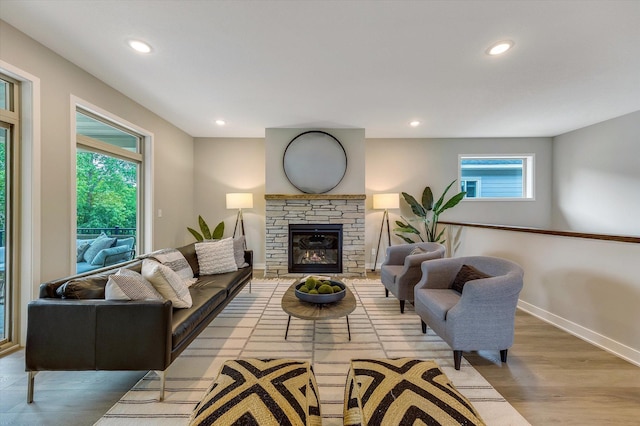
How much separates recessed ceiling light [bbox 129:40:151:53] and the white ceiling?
2.9 inches

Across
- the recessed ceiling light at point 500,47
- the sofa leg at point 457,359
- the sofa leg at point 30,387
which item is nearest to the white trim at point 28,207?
the sofa leg at point 30,387

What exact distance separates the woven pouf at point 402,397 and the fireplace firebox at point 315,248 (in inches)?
126

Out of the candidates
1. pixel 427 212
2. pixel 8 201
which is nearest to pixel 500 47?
pixel 427 212

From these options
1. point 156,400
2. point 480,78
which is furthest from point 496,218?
point 156,400

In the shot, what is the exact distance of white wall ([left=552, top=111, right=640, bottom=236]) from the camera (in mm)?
3855

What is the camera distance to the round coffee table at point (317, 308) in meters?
2.06

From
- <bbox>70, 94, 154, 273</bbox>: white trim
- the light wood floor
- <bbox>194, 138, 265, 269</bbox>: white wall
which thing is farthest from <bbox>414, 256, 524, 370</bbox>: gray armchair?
<bbox>70, 94, 154, 273</bbox>: white trim

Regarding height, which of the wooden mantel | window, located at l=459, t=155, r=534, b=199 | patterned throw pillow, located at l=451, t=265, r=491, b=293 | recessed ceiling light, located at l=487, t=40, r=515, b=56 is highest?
recessed ceiling light, located at l=487, t=40, r=515, b=56

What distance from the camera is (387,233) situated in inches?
200

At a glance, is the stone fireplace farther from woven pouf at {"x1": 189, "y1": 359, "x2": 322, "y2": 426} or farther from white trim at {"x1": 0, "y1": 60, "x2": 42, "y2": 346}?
woven pouf at {"x1": 189, "y1": 359, "x2": 322, "y2": 426}

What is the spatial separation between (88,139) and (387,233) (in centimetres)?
470

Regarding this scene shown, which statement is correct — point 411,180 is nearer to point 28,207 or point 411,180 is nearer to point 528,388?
point 528,388

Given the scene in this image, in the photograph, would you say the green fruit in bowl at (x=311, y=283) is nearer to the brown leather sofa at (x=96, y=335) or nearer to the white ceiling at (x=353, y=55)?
the brown leather sofa at (x=96, y=335)

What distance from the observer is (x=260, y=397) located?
1.10m
